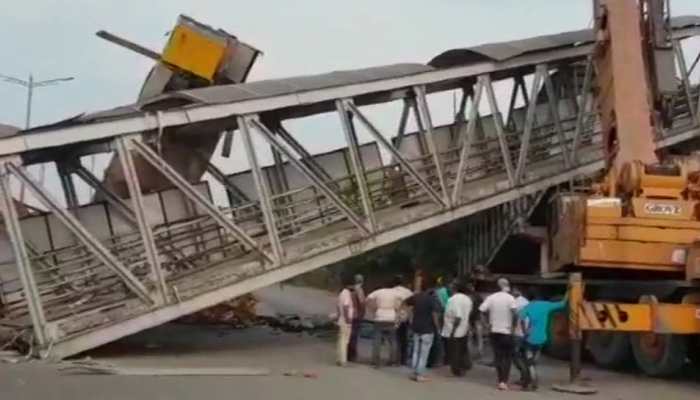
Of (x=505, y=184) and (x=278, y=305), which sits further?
(x=278, y=305)

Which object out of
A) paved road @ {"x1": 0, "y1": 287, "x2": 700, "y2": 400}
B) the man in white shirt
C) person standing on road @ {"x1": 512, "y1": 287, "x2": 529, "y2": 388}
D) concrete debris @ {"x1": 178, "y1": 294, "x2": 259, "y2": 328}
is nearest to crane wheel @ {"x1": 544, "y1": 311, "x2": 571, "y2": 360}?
paved road @ {"x1": 0, "y1": 287, "x2": 700, "y2": 400}

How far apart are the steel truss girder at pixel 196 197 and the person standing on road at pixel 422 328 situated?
145 inches

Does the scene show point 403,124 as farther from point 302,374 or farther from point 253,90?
point 302,374

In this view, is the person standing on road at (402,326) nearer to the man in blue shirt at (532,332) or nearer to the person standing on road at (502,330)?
the person standing on road at (502,330)

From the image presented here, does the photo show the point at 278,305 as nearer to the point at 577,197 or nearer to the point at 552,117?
the point at 552,117

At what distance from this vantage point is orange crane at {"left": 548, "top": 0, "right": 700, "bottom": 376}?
619 inches

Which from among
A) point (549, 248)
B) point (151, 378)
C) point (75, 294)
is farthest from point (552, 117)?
point (151, 378)

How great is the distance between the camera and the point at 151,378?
49.8 ft

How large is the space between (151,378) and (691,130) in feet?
49.0

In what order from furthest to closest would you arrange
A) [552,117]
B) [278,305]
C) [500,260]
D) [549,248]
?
[278,305] → [500,260] → [552,117] → [549,248]

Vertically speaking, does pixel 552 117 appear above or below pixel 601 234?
above

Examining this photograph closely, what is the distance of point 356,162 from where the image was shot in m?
21.4

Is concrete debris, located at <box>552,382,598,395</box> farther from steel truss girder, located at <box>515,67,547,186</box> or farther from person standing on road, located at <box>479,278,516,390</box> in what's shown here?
steel truss girder, located at <box>515,67,547,186</box>

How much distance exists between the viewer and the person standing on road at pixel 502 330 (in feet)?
51.7
